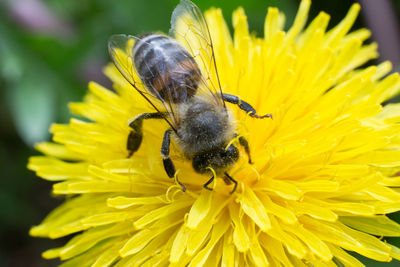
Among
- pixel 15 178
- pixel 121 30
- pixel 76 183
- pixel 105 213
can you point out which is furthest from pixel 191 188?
pixel 15 178

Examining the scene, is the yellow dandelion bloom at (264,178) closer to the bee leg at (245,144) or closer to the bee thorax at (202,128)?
the bee leg at (245,144)

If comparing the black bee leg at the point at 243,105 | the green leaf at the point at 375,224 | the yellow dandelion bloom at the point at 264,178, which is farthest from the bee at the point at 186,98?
the green leaf at the point at 375,224

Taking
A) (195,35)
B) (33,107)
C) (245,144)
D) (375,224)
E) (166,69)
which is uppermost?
(33,107)

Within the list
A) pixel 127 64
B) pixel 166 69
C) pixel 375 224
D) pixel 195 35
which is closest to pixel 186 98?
pixel 166 69

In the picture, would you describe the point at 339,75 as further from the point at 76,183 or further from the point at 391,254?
the point at 76,183

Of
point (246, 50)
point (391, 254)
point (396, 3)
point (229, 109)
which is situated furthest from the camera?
point (396, 3)

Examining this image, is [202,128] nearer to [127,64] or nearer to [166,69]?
[166,69]
